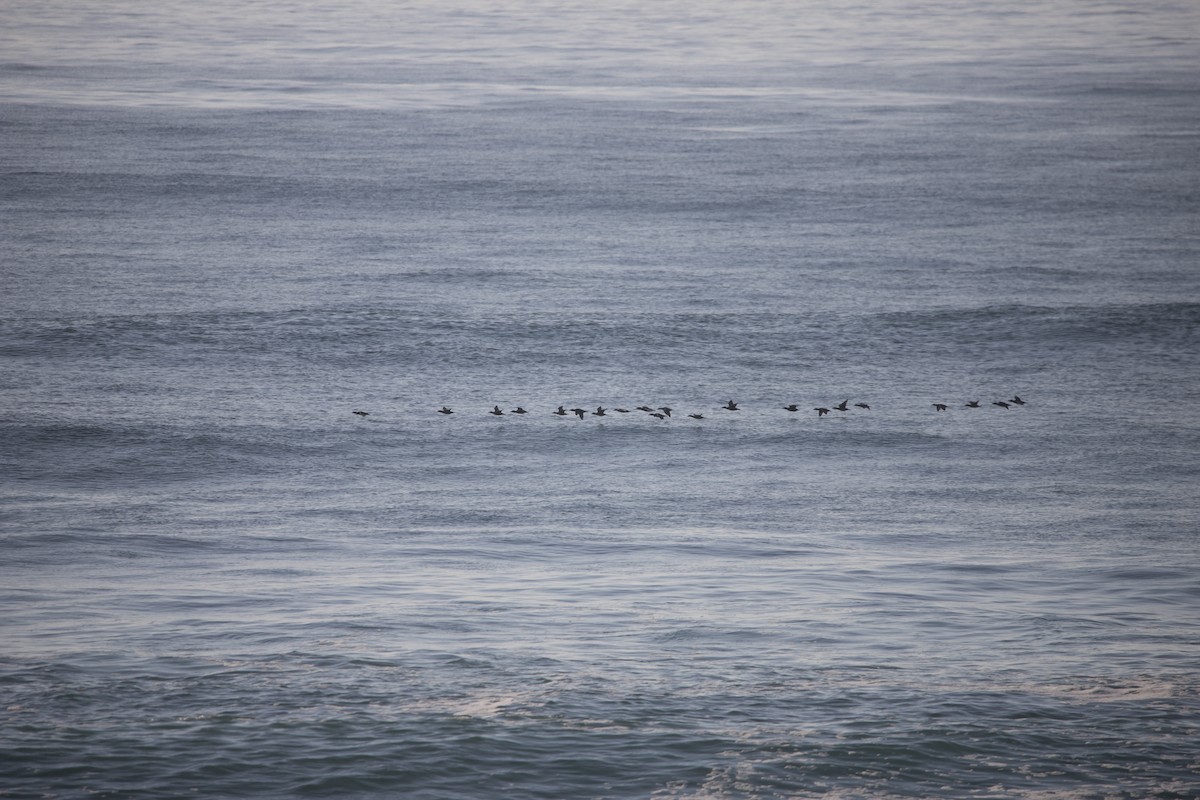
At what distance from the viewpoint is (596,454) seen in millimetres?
33500

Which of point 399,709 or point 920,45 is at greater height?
point 920,45

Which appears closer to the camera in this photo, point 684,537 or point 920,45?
point 684,537

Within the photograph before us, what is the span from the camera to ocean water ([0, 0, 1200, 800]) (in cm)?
2098

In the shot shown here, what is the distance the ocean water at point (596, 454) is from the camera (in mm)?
20984

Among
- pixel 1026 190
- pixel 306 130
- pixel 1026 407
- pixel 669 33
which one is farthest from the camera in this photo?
pixel 669 33

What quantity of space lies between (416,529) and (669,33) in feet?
301

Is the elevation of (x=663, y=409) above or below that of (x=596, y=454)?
above

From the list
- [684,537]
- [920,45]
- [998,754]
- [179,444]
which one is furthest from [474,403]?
[920,45]

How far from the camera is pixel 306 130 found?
68.6 metres

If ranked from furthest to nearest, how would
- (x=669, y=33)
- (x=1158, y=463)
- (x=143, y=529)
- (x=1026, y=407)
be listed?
(x=669, y=33) < (x=1026, y=407) < (x=1158, y=463) < (x=143, y=529)

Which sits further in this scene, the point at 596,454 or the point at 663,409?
the point at 663,409

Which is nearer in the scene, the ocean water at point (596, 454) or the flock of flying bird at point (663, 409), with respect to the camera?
the ocean water at point (596, 454)

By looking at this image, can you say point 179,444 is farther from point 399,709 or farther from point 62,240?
point 62,240

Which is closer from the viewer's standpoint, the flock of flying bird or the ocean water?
the ocean water
